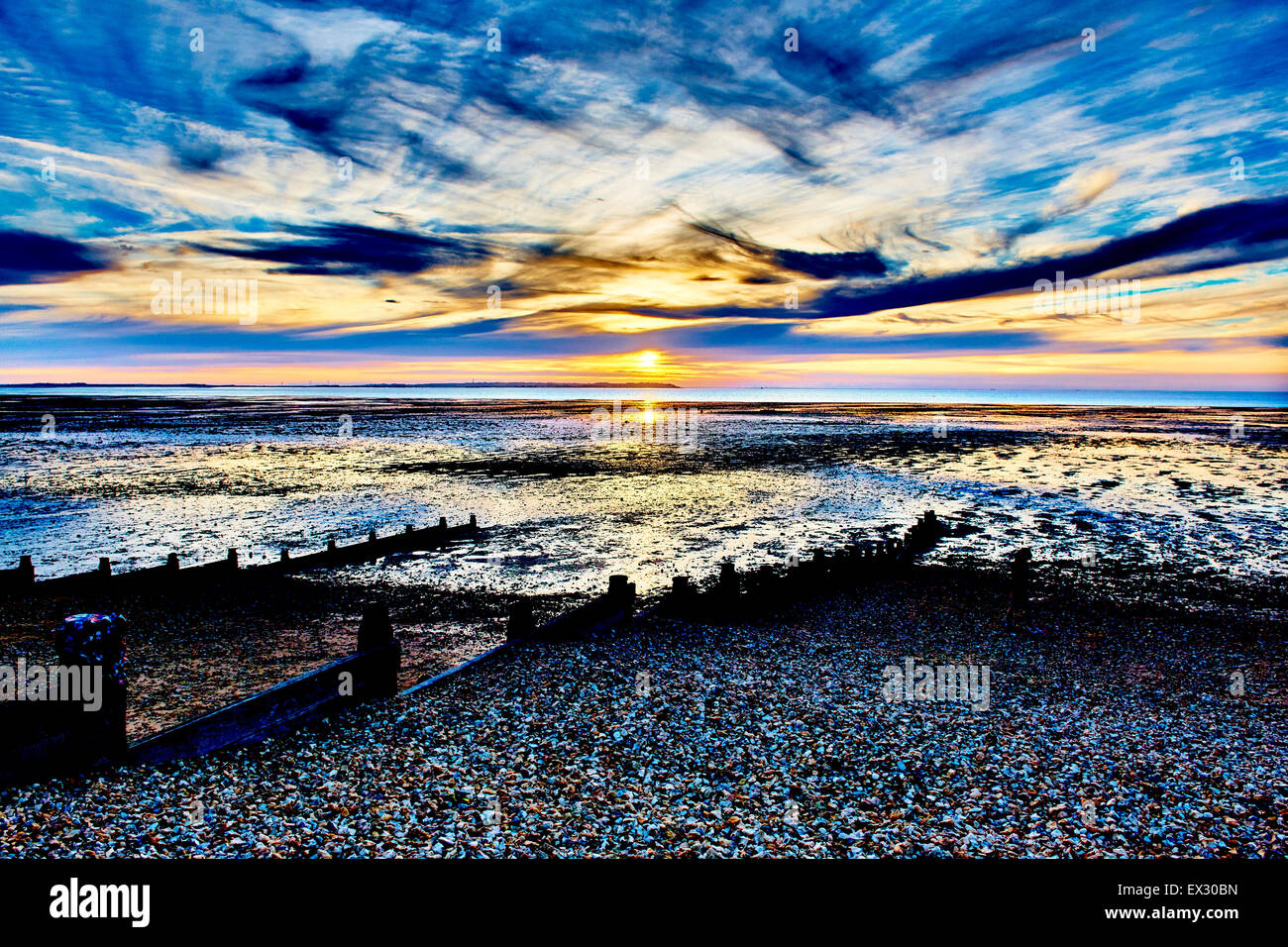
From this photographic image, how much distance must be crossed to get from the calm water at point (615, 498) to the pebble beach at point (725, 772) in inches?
309

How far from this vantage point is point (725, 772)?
23.9ft

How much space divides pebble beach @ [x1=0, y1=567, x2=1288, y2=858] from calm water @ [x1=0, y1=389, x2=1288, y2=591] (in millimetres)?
7847

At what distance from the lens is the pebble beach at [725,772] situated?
19.7 ft

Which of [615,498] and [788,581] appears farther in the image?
[615,498]

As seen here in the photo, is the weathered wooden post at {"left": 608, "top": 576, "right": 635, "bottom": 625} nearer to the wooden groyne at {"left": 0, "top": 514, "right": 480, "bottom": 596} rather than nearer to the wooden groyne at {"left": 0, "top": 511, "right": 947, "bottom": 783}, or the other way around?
the wooden groyne at {"left": 0, "top": 511, "right": 947, "bottom": 783}

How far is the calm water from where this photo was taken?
20.2 meters

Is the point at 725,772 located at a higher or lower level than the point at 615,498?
lower

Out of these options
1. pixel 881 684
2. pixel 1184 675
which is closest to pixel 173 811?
pixel 881 684

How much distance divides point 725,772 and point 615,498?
883 inches

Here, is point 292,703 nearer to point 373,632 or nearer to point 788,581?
point 373,632

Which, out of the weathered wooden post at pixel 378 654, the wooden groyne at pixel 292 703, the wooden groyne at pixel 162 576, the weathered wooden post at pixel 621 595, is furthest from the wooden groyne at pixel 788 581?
the wooden groyne at pixel 162 576

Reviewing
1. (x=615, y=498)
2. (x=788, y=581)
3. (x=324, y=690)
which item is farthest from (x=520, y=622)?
(x=615, y=498)

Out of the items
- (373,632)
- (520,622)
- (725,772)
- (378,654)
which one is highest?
(373,632)

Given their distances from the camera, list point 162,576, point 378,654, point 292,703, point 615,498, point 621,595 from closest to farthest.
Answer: point 292,703
point 378,654
point 621,595
point 162,576
point 615,498
